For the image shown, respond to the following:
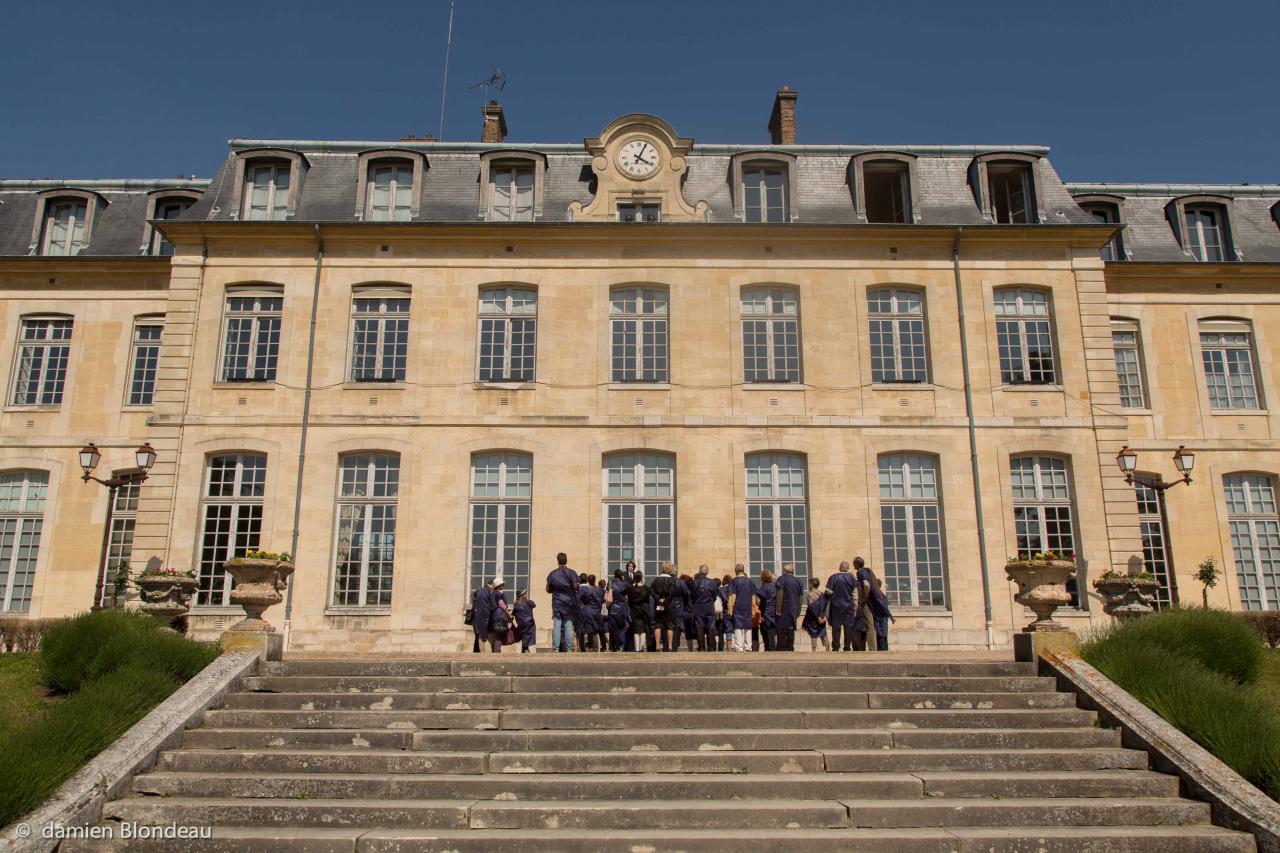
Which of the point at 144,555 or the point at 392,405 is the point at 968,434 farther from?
the point at 144,555

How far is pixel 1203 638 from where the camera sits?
36.1 feet

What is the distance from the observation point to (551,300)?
1792cm

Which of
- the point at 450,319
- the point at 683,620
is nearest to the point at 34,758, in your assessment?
the point at 683,620

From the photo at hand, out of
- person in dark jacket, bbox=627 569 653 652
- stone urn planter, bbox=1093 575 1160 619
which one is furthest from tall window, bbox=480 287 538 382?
stone urn planter, bbox=1093 575 1160 619

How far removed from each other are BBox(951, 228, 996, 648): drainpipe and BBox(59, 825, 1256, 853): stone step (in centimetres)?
952

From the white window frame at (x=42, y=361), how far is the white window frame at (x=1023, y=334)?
18515 millimetres

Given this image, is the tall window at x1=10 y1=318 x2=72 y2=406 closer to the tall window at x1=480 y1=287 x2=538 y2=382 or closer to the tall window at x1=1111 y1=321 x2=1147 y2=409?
the tall window at x1=480 y1=287 x2=538 y2=382

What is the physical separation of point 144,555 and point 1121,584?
49.8 ft

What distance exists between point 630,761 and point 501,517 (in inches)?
366

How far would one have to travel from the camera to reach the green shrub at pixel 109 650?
32.3 feet

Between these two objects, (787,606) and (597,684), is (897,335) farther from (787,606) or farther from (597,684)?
(597,684)

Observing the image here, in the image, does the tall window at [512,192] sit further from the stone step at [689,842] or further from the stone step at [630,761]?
the stone step at [689,842]

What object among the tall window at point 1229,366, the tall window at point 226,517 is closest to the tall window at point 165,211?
the tall window at point 226,517

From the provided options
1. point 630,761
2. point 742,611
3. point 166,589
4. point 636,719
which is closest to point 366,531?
point 166,589
